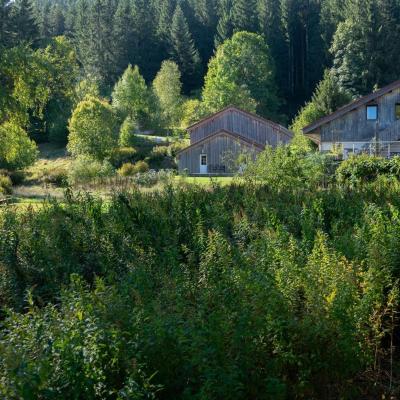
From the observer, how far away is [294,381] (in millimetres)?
5949

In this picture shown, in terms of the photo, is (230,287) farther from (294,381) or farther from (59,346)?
(59,346)

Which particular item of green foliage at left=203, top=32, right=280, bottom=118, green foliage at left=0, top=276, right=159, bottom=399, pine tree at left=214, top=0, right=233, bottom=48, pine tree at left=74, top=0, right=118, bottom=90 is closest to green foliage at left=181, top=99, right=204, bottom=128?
green foliage at left=203, top=32, right=280, bottom=118

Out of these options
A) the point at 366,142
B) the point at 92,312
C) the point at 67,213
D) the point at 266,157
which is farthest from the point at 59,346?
the point at 366,142

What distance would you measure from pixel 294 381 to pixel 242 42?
69856 millimetres

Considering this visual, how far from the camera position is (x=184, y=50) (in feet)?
279

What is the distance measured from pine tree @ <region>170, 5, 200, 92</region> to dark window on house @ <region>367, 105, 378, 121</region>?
5232 centimetres

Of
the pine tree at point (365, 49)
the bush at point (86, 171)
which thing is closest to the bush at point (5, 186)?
the bush at point (86, 171)

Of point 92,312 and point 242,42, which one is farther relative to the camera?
point 242,42

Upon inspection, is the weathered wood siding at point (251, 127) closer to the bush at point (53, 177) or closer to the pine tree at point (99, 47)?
the bush at point (53, 177)

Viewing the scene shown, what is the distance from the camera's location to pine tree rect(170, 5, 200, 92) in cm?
8475

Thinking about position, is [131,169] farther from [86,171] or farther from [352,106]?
[352,106]

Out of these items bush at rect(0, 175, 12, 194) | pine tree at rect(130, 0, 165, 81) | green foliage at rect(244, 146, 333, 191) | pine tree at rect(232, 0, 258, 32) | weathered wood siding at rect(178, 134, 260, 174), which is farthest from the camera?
pine tree at rect(130, 0, 165, 81)

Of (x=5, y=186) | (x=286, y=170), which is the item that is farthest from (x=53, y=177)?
(x=286, y=170)

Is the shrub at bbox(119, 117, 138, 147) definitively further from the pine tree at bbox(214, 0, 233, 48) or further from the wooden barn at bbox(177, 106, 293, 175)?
the pine tree at bbox(214, 0, 233, 48)
